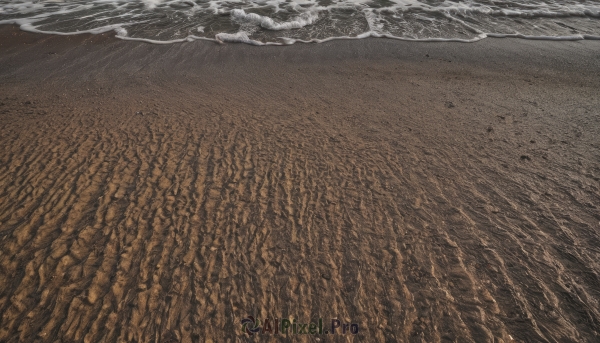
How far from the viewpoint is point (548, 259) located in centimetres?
254

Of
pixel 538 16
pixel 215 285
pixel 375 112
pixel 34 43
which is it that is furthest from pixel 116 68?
pixel 538 16

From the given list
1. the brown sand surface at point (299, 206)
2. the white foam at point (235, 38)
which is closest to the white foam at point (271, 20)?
the white foam at point (235, 38)

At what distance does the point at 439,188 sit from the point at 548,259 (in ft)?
3.37

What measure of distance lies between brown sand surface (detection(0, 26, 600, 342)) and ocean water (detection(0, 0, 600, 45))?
2457 millimetres

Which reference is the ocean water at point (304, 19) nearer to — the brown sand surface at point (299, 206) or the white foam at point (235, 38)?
the white foam at point (235, 38)

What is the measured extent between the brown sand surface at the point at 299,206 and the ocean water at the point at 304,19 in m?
2.46

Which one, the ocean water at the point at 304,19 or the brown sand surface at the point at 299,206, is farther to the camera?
the ocean water at the point at 304,19

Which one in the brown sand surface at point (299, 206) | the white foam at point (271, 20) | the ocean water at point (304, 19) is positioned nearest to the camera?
the brown sand surface at point (299, 206)

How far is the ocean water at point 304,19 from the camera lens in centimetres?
748

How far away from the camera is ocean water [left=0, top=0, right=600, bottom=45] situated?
7.48m

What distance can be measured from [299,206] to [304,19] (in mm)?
6788

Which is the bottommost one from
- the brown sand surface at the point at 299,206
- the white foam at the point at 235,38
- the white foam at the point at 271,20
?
the brown sand surface at the point at 299,206

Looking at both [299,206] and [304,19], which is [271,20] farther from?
[299,206]

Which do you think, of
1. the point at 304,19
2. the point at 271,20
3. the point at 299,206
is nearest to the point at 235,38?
the point at 271,20
